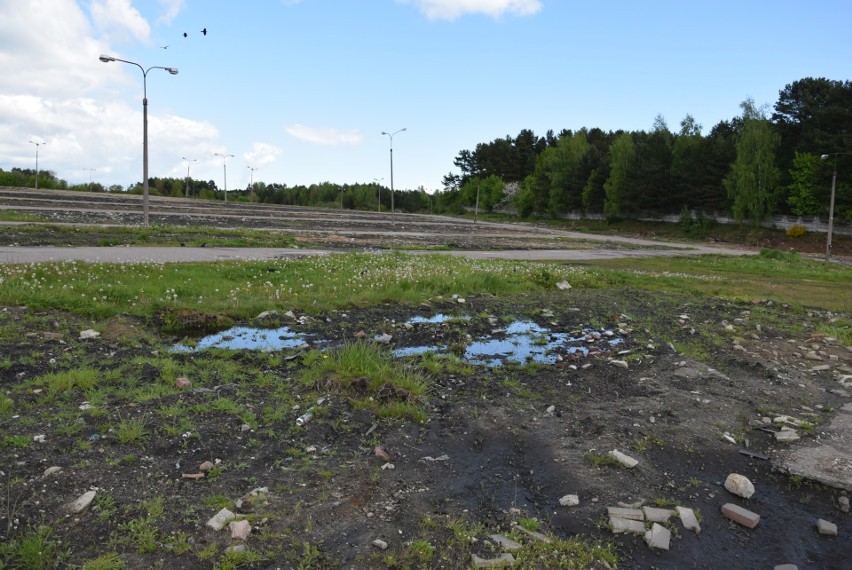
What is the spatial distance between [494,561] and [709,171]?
79514mm

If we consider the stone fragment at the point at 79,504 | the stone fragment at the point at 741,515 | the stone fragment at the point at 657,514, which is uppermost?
the stone fragment at the point at 79,504

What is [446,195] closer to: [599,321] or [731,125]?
[731,125]

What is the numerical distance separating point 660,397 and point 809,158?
217 ft

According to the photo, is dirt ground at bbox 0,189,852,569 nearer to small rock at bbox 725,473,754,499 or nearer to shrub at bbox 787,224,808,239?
small rock at bbox 725,473,754,499

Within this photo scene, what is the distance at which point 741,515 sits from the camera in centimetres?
524

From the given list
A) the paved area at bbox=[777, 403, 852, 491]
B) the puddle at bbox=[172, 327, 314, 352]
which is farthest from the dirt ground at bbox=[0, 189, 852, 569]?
the puddle at bbox=[172, 327, 314, 352]

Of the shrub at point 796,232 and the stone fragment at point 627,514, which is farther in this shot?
the shrub at point 796,232

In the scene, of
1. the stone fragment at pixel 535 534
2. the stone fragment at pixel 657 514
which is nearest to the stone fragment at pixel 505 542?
the stone fragment at pixel 535 534

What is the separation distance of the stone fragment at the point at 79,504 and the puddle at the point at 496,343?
485cm

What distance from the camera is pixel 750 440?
6.97 m

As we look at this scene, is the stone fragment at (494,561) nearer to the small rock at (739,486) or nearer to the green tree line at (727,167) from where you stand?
the small rock at (739,486)

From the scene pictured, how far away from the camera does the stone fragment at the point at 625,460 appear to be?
6.01 meters

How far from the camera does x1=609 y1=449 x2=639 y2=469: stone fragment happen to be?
19.7ft

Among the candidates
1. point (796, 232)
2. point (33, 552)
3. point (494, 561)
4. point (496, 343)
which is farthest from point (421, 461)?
point (796, 232)
